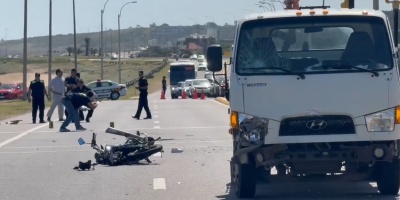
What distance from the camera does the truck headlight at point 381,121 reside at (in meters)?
11.7

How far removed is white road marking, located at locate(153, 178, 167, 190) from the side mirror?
2.28 m

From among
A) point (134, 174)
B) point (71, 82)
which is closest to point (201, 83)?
point (71, 82)

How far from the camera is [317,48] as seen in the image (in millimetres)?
Answer: 12539

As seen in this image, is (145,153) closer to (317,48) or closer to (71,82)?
(317,48)

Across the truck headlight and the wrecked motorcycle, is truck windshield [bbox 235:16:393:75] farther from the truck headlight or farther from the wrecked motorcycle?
the wrecked motorcycle

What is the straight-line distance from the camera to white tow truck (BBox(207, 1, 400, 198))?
11734 mm

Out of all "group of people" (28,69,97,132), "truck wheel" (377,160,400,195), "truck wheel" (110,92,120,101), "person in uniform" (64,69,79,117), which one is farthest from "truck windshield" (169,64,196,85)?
"truck wheel" (377,160,400,195)

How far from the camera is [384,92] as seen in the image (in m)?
11.7

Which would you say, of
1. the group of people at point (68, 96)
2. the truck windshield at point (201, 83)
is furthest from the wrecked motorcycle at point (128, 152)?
the truck windshield at point (201, 83)

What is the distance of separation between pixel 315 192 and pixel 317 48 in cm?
204

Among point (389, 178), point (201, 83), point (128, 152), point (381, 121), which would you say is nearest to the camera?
point (381, 121)

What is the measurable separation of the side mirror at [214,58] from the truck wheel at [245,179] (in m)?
1.24

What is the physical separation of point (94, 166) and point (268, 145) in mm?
6153

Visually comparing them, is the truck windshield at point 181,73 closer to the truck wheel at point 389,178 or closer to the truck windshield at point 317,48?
the truck windshield at point 317,48
